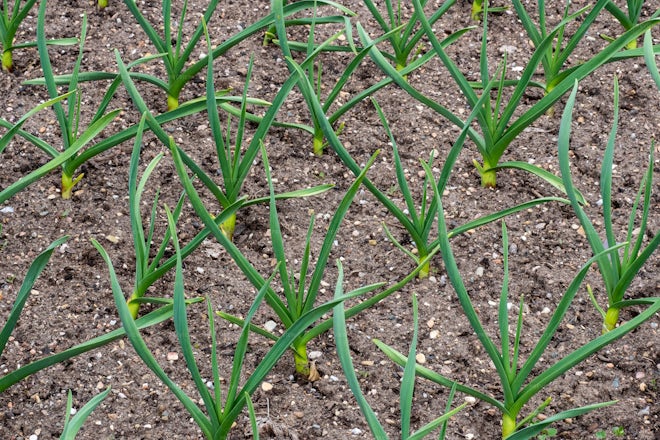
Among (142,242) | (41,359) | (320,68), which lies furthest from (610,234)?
(41,359)

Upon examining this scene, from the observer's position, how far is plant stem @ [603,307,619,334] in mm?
1931

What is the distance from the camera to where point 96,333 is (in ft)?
6.34

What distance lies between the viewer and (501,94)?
2109 millimetres

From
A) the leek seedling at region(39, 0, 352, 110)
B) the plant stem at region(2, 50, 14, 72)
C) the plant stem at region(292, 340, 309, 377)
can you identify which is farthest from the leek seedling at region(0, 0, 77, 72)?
the plant stem at region(292, 340, 309, 377)

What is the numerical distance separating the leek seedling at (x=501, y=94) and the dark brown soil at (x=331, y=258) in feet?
0.41

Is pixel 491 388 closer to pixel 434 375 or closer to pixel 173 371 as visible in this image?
pixel 434 375

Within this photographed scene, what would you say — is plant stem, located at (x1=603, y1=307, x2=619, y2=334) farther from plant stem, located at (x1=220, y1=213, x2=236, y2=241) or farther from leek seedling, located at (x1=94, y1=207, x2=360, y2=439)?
plant stem, located at (x1=220, y1=213, x2=236, y2=241)

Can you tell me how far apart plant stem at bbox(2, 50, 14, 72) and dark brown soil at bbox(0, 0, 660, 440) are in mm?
23

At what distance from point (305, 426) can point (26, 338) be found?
623 mm

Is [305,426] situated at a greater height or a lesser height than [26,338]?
greater

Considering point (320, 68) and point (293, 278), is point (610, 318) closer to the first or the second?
point (293, 278)

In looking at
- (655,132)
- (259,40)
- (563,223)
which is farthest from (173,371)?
(655,132)

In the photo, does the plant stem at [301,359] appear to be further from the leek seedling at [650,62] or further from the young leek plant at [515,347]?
the leek seedling at [650,62]

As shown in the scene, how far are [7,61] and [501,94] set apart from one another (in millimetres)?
1351
